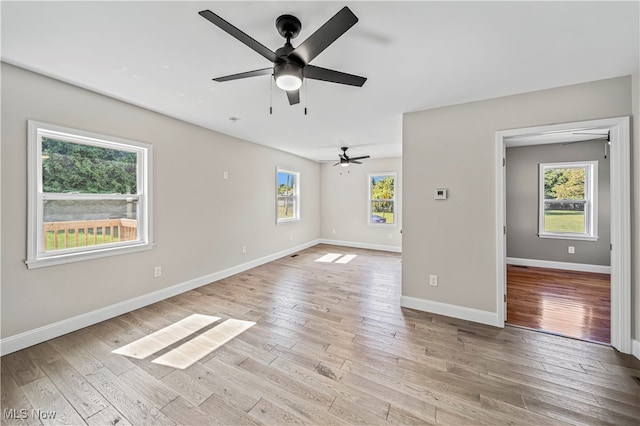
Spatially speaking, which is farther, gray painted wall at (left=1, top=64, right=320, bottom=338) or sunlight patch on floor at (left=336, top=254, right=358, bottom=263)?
sunlight patch on floor at (left=336, top=254, right=358, bottom=263)

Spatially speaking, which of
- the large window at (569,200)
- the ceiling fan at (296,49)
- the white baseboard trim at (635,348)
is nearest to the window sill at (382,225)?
the large window at (569,200)

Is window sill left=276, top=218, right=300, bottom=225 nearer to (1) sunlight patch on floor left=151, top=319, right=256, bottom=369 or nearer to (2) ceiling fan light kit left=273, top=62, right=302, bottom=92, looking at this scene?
(1) sunlight patch on floor left=151, top=319, right=256, bottom=369

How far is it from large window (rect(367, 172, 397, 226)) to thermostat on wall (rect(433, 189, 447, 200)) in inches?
147

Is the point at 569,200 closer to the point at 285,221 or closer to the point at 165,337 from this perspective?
the point at 285,221

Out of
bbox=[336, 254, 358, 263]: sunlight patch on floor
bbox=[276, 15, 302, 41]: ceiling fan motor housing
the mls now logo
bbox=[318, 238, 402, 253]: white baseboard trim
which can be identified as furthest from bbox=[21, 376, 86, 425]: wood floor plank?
bbox=[318, 238, 402, 253]: white baseboard trim

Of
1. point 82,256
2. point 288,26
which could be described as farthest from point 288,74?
point 82,256

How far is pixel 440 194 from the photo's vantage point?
3076 mm

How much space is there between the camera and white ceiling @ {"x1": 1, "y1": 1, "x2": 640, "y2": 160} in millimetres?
1558

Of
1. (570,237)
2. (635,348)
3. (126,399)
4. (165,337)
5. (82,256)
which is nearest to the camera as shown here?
(126,399)

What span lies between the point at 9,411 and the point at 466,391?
310 cm

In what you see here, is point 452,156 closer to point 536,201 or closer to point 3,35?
point 536,201

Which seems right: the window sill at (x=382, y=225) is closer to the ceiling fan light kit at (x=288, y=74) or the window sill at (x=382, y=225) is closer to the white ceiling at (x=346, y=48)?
the white ceiling at (x=346, y=48)

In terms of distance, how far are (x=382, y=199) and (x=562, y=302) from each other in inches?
167

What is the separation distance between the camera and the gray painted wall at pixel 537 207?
456 cm
